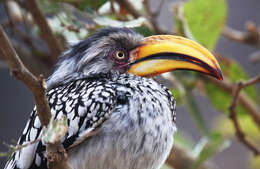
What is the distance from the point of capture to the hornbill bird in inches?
83.7

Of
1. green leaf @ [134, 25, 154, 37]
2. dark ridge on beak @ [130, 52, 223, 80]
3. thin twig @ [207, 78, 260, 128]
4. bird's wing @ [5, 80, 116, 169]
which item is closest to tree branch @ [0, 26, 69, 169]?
bird's wing @ [5, 80, 116, 169]

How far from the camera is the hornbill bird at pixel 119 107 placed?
2.12 m

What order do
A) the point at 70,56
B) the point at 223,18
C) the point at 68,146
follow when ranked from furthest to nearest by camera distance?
the point at 223,18, the point at 70,56, the point at 68,146

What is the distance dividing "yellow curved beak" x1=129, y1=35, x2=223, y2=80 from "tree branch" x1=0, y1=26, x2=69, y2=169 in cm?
82

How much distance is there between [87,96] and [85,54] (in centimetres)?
40

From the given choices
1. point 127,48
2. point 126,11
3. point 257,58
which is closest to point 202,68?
point 127,48

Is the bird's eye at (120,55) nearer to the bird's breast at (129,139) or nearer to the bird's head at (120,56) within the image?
the bird's head at (120,56)

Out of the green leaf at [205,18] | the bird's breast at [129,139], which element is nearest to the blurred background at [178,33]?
the green leaf at [205,18]

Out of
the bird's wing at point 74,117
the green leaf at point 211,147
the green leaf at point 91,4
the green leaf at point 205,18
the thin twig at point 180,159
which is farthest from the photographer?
the thin twig at point 180,159

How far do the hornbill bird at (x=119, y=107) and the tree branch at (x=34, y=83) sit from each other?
0.43m

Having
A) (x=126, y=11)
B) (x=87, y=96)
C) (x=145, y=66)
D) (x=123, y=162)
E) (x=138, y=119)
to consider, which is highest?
(x=126, y=11)

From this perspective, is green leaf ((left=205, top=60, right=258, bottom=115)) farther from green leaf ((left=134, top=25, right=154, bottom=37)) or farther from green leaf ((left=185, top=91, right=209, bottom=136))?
green leaf ((left=134, top=25, right=154, bottom=37))

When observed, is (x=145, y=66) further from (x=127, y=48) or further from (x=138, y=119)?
(x=138, y=119)

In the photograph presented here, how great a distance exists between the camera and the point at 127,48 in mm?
2582
